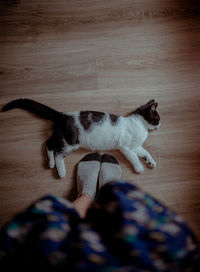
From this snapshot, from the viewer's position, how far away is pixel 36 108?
116 cm

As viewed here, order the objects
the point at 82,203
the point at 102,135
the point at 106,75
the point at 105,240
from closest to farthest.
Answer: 1. the point at 105,240
2. the point at 82,203
3. the point at 102,135
4. the point at 106,75

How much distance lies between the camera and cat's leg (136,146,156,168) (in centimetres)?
119

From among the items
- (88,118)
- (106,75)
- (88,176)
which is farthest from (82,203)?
(106,75)

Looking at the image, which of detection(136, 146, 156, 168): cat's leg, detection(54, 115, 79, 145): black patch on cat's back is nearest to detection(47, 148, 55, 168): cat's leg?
detection(54, 115, 79, 145): black patch on cat's back

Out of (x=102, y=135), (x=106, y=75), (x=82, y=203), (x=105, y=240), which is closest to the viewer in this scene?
(x=105, y=240)

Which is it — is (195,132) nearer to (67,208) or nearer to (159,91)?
(159,91)

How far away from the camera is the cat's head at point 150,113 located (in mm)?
1154

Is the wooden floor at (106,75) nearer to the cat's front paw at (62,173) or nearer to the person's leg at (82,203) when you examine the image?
the cat's front paw at (62,173)

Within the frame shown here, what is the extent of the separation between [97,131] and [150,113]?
1.06 ft

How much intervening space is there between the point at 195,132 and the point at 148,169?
38 centimetres

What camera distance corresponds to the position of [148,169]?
48.3 inches

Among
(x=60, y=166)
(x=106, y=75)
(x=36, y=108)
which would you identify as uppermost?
(x=106, y=75)

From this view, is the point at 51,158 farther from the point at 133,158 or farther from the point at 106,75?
the point at 106,75

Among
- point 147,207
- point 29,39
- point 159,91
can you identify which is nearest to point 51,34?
point 29,39
